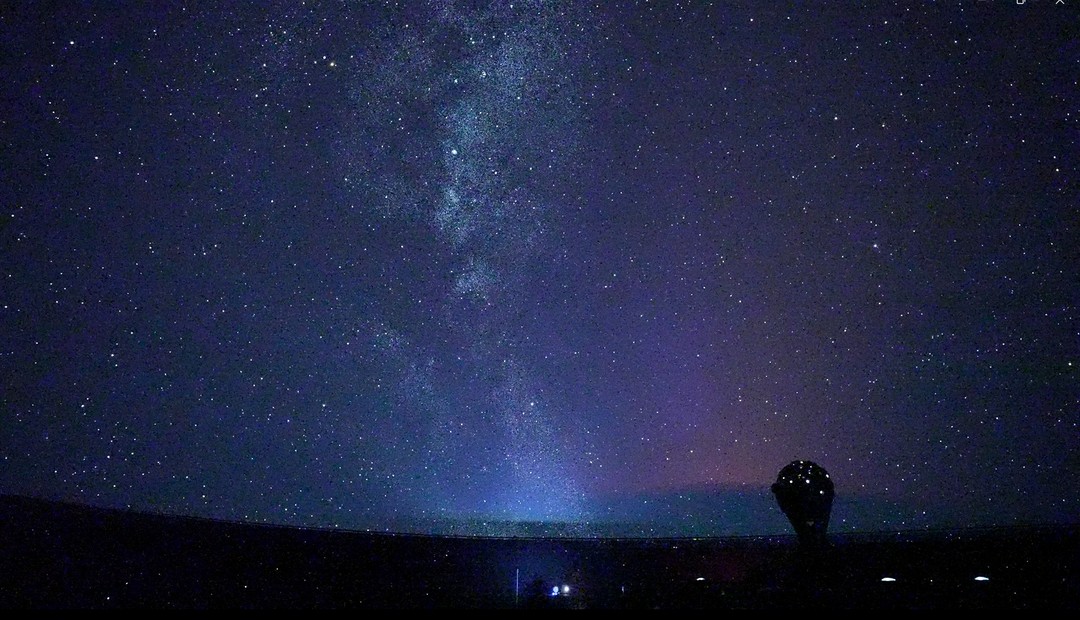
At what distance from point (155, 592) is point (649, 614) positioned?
16.0 m

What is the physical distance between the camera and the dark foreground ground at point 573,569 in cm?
1641

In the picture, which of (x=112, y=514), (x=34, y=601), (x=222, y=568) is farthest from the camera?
(x=222, y=568)

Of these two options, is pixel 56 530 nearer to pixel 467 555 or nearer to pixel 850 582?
pixel 467 555

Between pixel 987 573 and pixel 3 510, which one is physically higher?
pixel 3 510

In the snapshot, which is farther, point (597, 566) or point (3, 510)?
point (597, 566)

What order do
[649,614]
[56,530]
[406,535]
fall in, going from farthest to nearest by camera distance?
1. [406,535]
2. [56,530]
3. [649,614]

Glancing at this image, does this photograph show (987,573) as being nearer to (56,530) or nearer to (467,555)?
(467,555)

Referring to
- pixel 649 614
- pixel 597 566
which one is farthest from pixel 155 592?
pixel 649 614

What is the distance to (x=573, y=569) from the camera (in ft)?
60.6

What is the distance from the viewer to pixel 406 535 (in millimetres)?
19016

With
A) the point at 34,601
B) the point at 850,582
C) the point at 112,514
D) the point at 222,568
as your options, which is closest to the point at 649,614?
the point at 34,601

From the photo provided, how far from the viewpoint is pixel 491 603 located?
17531 mm

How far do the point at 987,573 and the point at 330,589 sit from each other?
648 inches

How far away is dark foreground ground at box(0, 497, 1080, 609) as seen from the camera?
16406 mm
